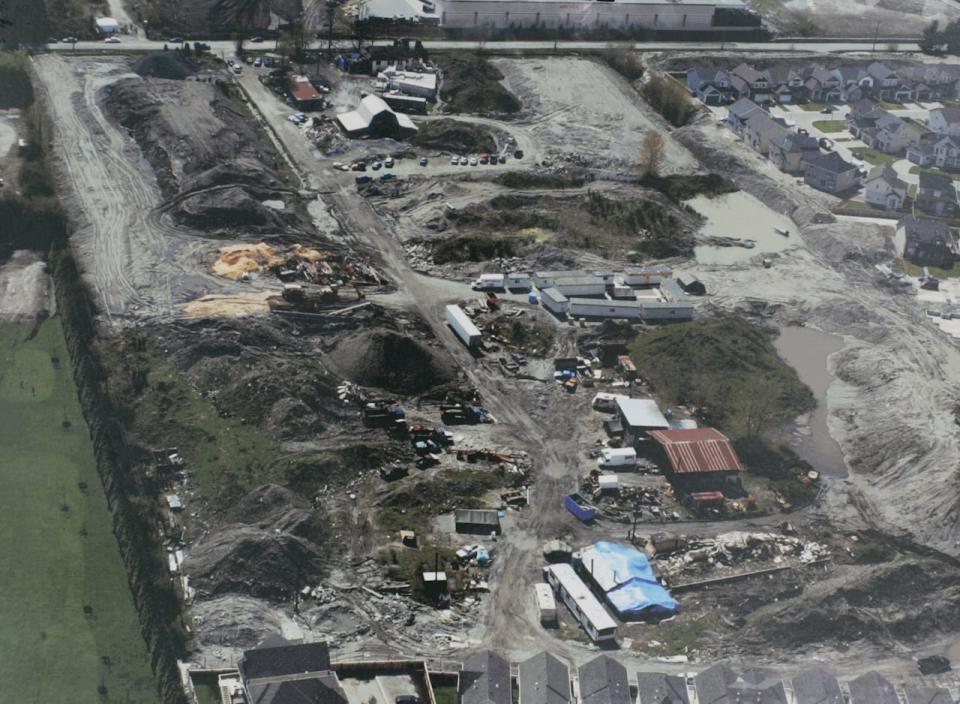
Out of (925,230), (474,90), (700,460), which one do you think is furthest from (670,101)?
(700,460)

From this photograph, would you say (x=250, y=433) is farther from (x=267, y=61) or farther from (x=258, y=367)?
(x=267, y=61)

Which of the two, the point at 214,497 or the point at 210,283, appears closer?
the point at 214,497

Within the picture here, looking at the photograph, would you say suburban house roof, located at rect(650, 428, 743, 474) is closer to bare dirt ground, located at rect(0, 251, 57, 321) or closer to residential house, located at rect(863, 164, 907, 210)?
bare dirt ground, located at rect(0, 251, 57, 321)

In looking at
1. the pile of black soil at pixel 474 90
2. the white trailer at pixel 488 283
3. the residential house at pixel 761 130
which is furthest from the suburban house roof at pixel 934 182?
the white trailer at pixel 488 283

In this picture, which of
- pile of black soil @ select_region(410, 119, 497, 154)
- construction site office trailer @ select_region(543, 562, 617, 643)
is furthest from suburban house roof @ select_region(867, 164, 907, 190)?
construction site office trailer @ select_region(543, 562, 617, 643)

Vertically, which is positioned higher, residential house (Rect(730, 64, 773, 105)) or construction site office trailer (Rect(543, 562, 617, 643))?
residential house (Rect(730, 64, 773, 105))

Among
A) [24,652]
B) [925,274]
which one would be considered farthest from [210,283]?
[925,274]
